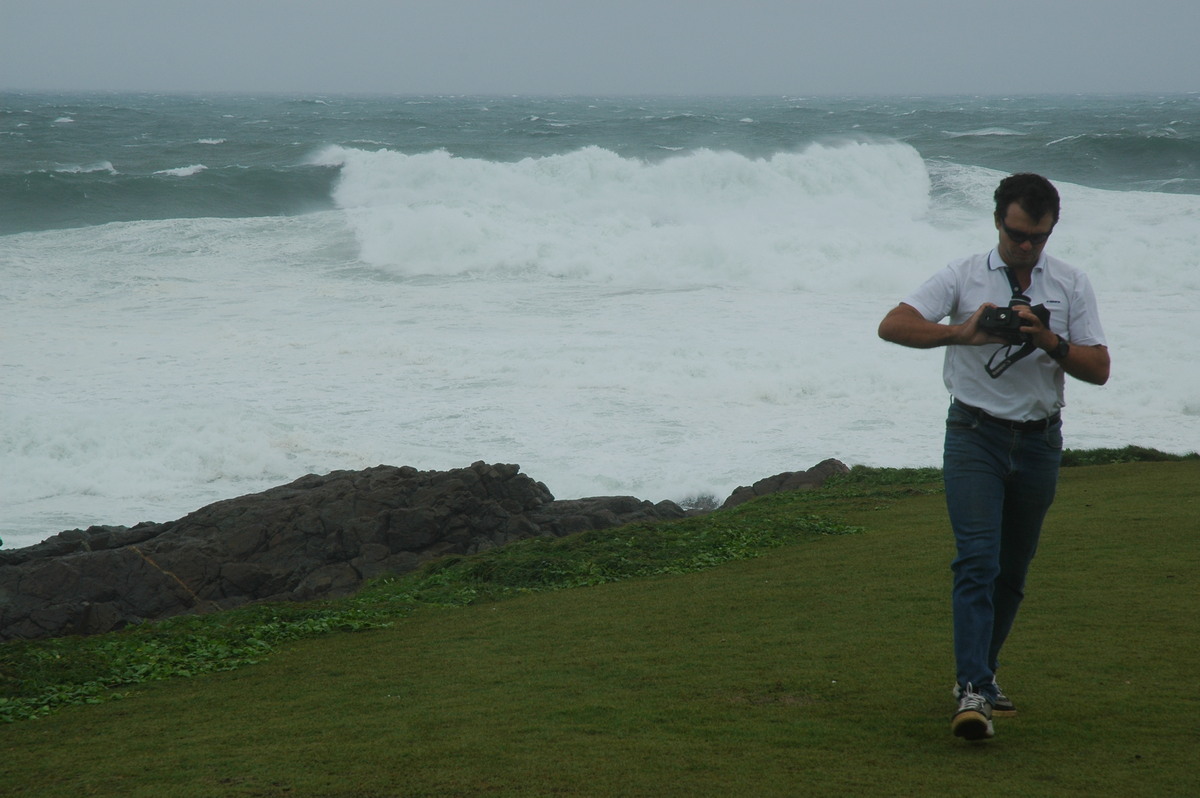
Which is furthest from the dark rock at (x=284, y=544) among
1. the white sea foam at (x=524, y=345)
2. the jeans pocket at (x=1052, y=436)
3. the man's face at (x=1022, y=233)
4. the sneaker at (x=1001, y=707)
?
the man's face at (x=1022, y=233)

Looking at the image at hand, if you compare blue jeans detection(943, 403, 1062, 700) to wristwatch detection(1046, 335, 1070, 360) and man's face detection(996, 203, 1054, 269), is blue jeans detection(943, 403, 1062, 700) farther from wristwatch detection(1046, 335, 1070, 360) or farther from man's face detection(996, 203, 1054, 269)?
man's face detection(996, 203, 1054, 269)

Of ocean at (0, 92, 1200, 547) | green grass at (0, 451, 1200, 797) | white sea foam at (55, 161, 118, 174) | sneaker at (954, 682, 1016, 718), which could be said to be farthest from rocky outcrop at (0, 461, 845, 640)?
white sea foam at (55, 161, 118, 174)

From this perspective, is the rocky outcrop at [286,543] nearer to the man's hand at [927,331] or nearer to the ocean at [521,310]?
the ocean at [521,310]

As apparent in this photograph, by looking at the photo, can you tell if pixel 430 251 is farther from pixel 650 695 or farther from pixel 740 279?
pixel 650 695

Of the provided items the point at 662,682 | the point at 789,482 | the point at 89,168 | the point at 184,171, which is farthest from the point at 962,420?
the point at 89,168

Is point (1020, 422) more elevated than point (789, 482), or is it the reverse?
point (1020, 422)

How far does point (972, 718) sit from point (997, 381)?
1210 millimetres

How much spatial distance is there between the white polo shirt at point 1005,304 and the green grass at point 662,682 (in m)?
1.23

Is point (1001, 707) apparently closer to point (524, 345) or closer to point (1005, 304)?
point (1005, 304)

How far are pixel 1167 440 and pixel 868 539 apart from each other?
8971 mm

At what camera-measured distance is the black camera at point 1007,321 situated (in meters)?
3.83

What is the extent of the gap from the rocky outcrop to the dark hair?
7.06 meters

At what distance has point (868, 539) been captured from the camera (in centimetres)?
852

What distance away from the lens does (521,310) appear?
25.1 metres
